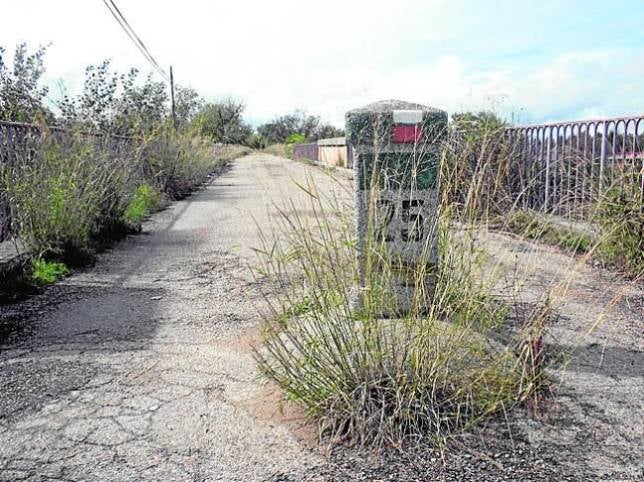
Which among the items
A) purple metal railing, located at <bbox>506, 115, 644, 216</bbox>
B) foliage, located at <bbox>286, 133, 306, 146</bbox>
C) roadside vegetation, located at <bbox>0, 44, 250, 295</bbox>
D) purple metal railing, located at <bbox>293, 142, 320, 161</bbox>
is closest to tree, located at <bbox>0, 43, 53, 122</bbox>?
roadside vegetation, located at <bbox>0, 44, 250, 295</bbox>

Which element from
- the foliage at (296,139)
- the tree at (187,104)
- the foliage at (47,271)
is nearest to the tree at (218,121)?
the tree at (187,104)

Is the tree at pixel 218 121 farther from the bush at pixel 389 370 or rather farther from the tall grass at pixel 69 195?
the bush at pixel 389 370

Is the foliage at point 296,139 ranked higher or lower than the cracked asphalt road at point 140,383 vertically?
higher

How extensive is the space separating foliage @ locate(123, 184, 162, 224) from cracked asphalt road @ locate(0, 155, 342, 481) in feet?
11.8

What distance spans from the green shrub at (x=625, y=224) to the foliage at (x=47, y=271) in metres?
5.02

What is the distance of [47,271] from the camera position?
6.55 metres

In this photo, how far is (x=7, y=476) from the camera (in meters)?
2.84

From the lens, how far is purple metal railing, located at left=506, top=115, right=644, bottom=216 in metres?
6.54

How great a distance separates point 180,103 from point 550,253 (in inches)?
1123

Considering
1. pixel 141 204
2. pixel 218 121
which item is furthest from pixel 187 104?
pixel 141 204

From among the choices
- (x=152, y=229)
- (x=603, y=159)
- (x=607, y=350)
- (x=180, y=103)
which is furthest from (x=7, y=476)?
(x=180, y=103)

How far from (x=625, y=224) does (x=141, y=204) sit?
323 inches

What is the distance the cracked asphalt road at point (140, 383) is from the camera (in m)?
2.94

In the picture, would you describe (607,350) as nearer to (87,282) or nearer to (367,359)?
(367,359)
